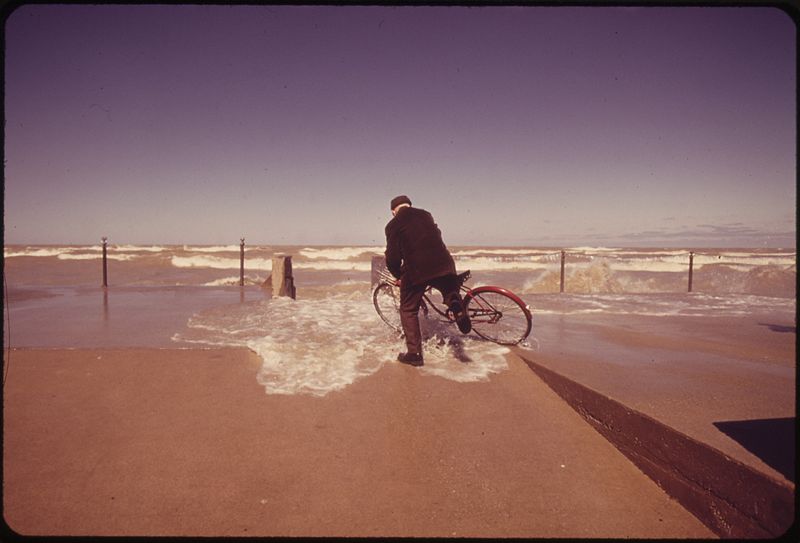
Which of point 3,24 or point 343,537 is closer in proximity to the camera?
point 343,537

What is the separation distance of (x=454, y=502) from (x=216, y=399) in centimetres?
226

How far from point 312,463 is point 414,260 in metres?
2.40

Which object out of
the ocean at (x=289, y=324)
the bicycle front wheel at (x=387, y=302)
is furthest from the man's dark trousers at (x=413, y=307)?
the bicycle front wheel at (x=387, y=302)

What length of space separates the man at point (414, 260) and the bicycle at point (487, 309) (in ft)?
1.14

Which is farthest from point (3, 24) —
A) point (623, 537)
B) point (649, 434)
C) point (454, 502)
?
point (649, 434)

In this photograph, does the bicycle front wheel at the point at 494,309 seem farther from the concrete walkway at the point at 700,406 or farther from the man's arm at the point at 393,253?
the man's arm at the point at 393,253

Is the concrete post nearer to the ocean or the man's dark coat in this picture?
the ocean

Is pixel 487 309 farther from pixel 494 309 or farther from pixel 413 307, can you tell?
pixel 413 307

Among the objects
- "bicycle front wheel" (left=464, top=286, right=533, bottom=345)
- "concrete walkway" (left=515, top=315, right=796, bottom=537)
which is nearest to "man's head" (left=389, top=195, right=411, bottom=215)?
"bicycle front wheel" (left=464, top=286, right=533, bottom=345)

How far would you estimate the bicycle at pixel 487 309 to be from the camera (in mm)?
5266

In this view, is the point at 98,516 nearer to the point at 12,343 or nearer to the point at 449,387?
the point at 449,387

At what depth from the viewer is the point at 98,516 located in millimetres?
2057

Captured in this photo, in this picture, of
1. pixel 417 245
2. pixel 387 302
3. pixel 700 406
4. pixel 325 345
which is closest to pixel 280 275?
pixel 387 302

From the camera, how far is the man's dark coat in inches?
172
